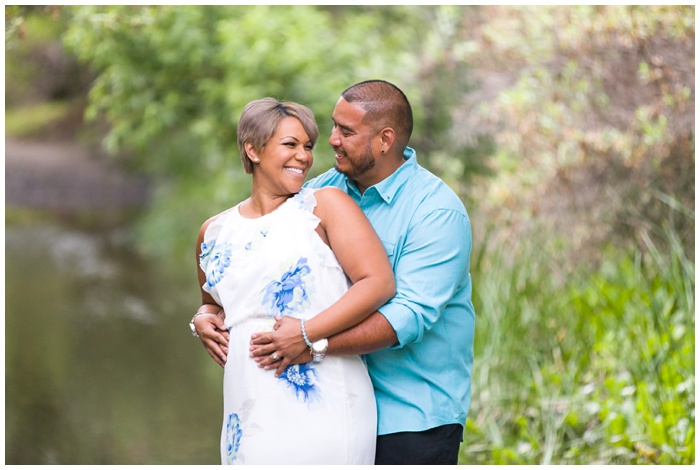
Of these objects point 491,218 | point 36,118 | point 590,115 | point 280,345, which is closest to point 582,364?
point 590,115

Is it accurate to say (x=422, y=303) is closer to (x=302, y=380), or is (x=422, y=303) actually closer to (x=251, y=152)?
(x=302, y=380)

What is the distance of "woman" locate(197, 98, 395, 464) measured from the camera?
2844mm

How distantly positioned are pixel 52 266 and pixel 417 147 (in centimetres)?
784

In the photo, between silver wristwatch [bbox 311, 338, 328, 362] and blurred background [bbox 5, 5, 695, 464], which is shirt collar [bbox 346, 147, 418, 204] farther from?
blurred background [bbox 5, 5, 695, 464]

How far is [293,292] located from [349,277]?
180 mm

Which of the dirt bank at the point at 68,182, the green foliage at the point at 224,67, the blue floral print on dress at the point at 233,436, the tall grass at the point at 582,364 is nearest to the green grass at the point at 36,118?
the dirt bank at the point at 68,182

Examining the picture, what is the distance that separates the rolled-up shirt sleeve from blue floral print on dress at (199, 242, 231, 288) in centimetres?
48

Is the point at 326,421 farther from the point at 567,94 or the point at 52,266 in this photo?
the point at 52,266

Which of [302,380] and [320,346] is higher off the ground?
[320,346]

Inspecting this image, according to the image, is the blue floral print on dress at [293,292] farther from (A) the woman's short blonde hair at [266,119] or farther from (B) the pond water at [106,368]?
(B) the pond water at [106,368]

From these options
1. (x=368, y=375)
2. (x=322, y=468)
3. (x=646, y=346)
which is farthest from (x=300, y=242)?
(x=646, y=346)

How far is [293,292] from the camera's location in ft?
9.37

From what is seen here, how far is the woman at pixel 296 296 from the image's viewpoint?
284cm

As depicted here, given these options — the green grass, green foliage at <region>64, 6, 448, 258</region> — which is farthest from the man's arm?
the green grass
